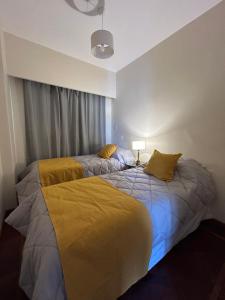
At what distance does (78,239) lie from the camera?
823 millimetres

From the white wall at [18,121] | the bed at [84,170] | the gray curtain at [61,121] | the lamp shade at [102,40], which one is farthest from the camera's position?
the gray curtain at [61,121]

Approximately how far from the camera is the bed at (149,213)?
0.73 meters

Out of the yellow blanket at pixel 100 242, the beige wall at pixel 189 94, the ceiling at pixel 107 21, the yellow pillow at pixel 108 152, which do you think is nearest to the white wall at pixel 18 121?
the ceiling at pixel 107 21

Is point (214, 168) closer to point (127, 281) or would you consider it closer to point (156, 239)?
point (156, 239)

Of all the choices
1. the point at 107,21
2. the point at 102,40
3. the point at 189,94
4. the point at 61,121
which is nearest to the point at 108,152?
the point at 61,121

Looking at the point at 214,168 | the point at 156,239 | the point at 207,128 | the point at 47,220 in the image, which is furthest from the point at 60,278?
the point at 207,128

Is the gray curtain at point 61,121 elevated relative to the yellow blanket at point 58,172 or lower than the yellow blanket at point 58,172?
elevated

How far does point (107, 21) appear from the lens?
6.33 ft

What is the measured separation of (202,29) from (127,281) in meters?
2.88

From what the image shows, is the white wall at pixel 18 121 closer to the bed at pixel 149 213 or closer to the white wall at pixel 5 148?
the white wall at pixel 5 148

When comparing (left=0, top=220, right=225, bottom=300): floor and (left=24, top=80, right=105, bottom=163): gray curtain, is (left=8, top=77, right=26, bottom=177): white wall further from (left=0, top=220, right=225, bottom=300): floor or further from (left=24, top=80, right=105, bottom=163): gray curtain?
(left=0, top=220, right=225, bottom=300): floor

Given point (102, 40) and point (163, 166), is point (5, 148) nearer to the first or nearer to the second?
point (102, 40)

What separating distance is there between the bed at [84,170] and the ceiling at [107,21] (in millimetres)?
2057

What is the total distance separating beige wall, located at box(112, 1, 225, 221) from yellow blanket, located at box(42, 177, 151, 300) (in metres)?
1.40
